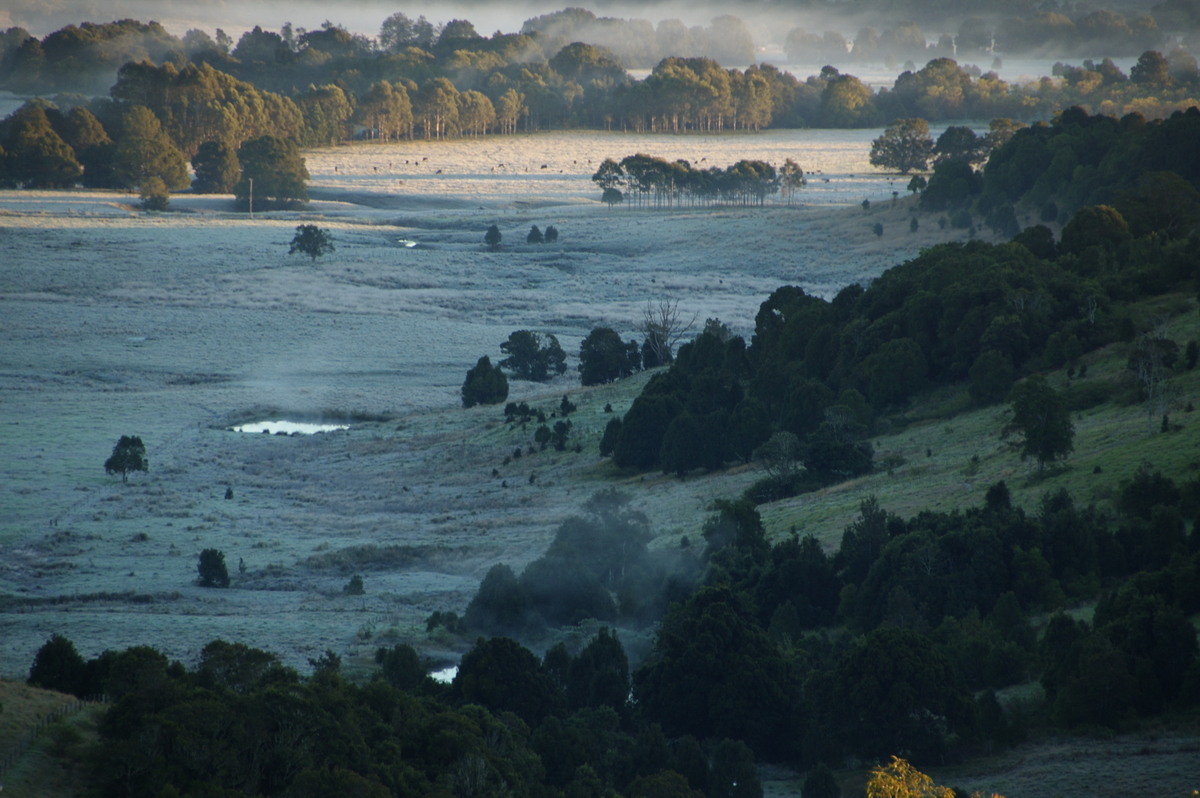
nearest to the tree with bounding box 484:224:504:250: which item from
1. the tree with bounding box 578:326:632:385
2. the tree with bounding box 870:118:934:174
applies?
the tree with bounding box 578:326:632:385

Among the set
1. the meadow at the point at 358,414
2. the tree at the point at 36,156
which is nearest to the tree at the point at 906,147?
the meadow at the point at 358,414

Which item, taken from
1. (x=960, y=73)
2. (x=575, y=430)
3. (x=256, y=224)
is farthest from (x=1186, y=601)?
(x=960, y=73)

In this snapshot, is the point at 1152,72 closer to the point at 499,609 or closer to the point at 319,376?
the point at 319,376

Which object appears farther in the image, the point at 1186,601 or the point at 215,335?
the point at 215,335

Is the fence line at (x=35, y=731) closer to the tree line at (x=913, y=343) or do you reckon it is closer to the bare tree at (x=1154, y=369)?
the tree line at (x=913, y=343)

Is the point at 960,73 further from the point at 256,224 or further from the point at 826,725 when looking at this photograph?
the point at 826,725
